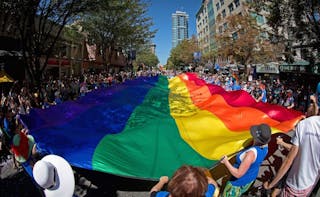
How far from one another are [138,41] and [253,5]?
58.7ft

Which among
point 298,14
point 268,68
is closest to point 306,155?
point 298,14

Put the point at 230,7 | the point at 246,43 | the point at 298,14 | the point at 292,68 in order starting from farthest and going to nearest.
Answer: the point at 230,7 < the point at 246,43 < the point at 292,68 < the point at 298,14

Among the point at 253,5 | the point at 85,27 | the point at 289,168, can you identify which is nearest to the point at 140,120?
the point at 289,168

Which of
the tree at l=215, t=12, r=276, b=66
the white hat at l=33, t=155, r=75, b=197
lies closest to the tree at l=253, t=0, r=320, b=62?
the tree at l=215, t=12, r=276, b=66

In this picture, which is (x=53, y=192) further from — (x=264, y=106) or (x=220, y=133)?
(x=264, y=106)

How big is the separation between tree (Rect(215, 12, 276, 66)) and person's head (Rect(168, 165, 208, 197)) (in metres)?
28.0

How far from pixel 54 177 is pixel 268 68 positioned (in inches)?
1162

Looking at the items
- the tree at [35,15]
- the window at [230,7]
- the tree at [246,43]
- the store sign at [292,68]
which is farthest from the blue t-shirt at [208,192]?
the window at [230,7]

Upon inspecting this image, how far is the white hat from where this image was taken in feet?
8.09

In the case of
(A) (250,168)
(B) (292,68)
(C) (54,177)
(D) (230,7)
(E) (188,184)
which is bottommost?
(A) (250,168)

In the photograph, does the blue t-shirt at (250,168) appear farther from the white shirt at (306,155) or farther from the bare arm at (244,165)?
the white shirt at (306,155)

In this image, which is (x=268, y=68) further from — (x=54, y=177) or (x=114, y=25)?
(x=54, y=177)

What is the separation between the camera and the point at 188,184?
2.04 meters

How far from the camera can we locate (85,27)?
25016 millimetres
